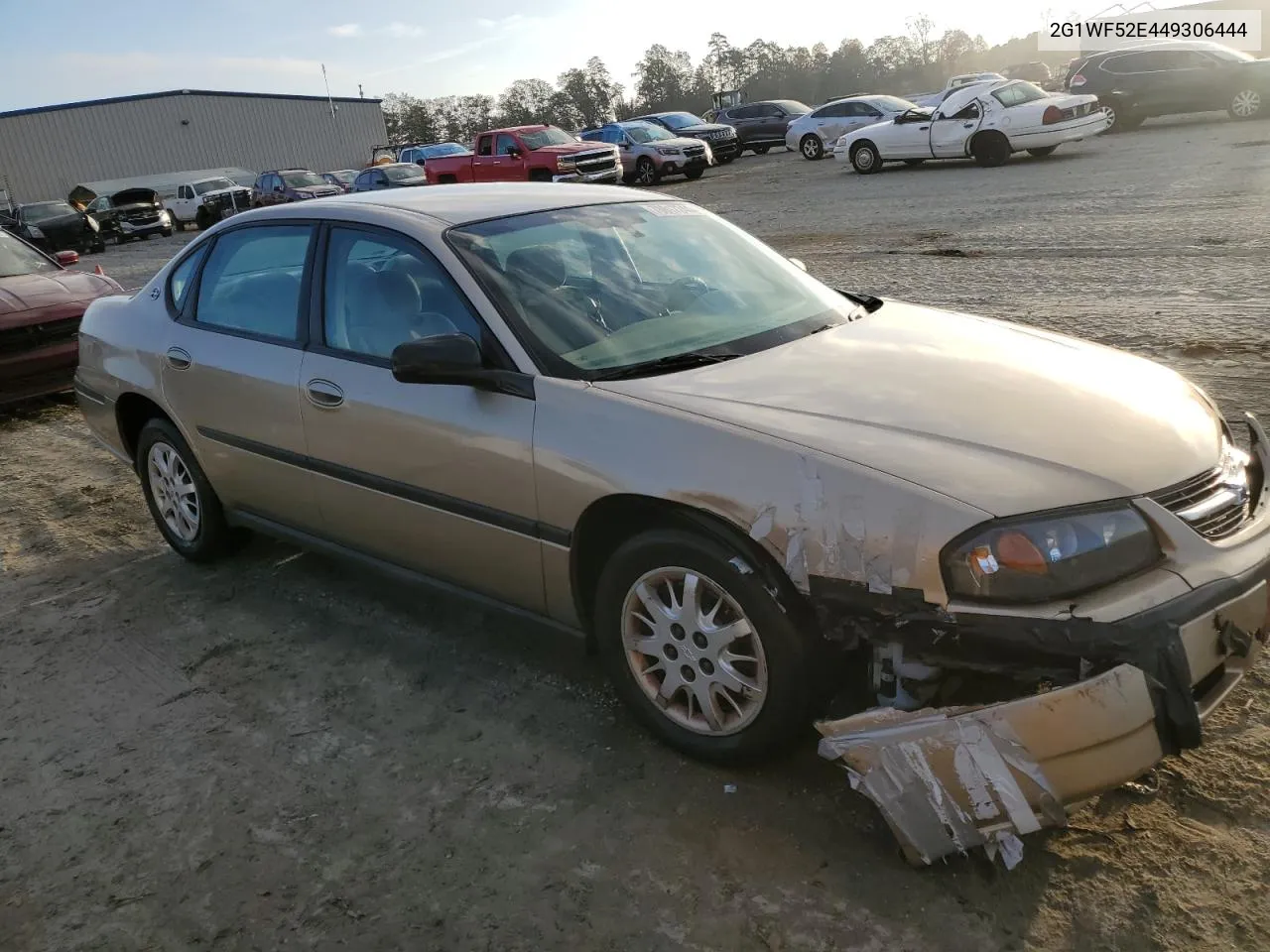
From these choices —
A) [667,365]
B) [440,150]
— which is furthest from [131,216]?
[667,365]

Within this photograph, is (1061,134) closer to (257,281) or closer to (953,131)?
(953,131)

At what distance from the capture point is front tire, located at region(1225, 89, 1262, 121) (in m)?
21.1

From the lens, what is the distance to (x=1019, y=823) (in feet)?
7.68

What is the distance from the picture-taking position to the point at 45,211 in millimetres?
29609

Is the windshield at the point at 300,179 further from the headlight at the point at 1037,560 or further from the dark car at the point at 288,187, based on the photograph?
the headlight at the point at 1037,560

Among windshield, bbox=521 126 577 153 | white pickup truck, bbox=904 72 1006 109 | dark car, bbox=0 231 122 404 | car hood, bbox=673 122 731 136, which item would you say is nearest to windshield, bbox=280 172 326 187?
windshield, bbox=521 126 577 153

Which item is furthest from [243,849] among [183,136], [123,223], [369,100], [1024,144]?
[369,100]

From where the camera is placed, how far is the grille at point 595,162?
24.3m

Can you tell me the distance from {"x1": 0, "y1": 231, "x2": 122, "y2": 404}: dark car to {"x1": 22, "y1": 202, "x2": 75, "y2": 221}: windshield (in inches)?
921

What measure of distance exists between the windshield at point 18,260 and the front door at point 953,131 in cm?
1547

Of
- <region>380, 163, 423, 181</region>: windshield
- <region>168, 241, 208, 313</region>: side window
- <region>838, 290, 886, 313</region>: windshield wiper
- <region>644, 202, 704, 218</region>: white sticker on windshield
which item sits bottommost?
<region>838, 290, 886, 313</region>: windshield wiper

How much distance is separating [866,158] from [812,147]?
711 centimetres

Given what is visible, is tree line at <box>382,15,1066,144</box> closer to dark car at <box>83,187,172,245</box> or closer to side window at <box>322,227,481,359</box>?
dark car at <box>83,187,172,245</box>

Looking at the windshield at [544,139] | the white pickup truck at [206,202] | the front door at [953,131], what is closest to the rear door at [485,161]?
the windshield at [544,139]
